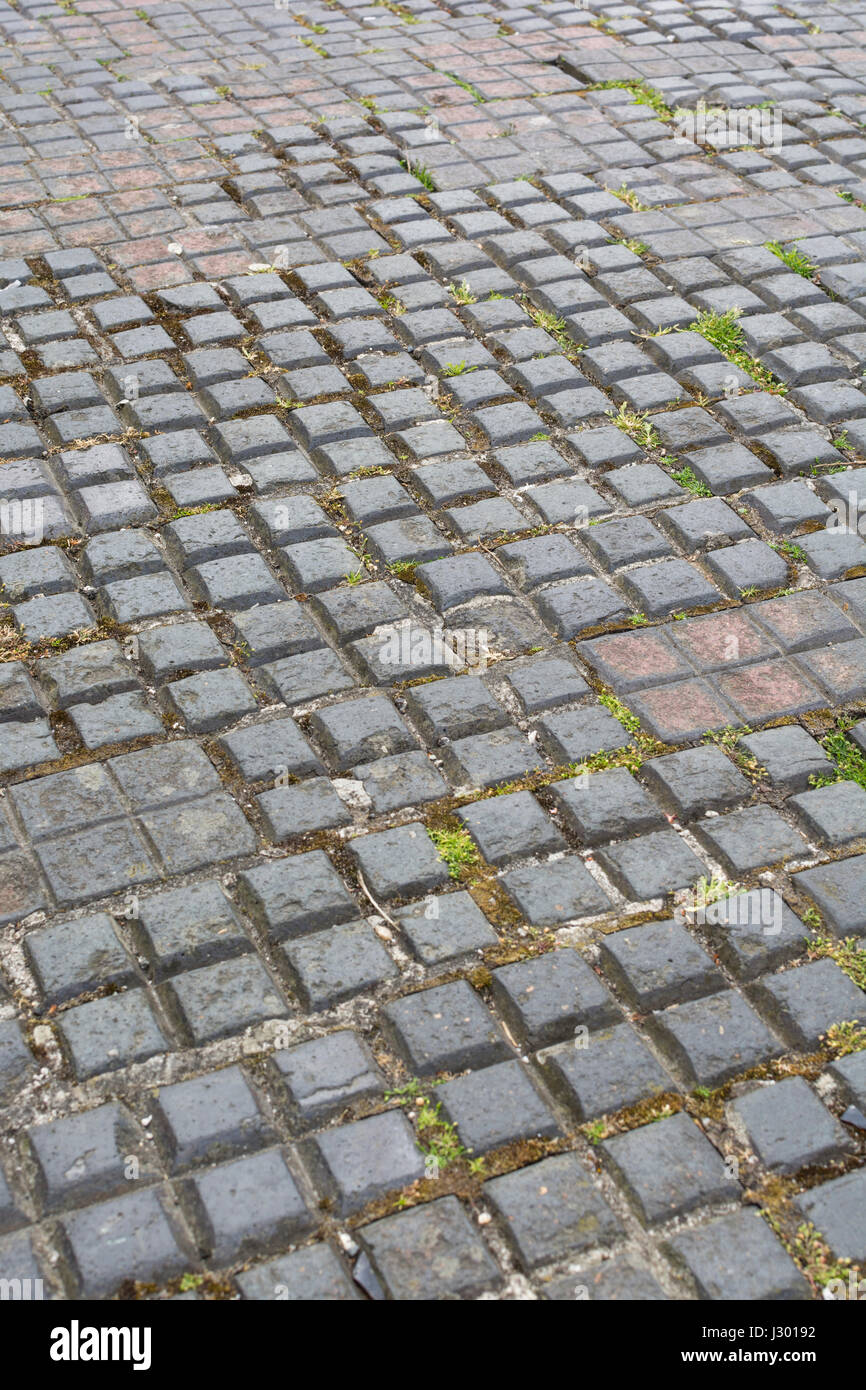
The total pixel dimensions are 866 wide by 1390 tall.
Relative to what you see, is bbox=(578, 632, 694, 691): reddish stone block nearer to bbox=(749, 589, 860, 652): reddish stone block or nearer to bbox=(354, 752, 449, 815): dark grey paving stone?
bbox=(749, 589, 860, 652): reddish stone block

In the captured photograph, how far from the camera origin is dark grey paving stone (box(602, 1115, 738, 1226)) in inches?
110

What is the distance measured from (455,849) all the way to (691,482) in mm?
2008

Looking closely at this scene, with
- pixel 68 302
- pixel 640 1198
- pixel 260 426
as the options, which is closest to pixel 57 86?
pixel 68 302

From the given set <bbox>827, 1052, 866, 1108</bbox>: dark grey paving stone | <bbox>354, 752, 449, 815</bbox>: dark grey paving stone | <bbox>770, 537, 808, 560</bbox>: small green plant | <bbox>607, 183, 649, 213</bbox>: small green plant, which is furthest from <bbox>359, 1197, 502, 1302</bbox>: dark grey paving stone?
<bbox>607, 183, 649, 213</bbox>: small green plant

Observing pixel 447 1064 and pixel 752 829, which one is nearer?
pixel 447 1064

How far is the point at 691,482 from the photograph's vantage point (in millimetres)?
4871

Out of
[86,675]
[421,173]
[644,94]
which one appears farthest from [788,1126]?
[644,94]

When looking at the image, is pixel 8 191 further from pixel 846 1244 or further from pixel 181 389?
pixel 846 1244

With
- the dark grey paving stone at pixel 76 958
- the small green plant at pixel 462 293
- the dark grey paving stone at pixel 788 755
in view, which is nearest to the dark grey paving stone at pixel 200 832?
the dark grey paving stone at pixel 76 958

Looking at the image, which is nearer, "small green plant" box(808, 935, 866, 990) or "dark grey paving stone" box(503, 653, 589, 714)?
"small green plant" box(808, 935, 866, 990)

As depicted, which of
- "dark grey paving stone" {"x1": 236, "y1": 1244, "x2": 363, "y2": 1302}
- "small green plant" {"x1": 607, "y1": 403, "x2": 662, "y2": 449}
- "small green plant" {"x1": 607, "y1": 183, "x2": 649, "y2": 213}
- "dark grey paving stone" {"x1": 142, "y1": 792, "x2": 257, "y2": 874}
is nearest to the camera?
→ "dark grey paving stone" {"x1": 236, "y1": 1244, "x2": 363, "y2": 1302}

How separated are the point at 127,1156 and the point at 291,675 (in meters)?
1.60

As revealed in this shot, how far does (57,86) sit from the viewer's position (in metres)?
7.64

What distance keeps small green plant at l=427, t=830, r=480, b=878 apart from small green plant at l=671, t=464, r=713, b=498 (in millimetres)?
1887
